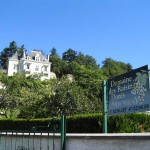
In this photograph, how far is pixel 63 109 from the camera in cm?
2612

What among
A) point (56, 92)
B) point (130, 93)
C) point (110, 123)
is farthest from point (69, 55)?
point (130, 93)

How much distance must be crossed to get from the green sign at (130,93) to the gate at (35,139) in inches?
57.9

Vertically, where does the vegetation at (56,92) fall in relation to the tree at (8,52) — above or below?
below

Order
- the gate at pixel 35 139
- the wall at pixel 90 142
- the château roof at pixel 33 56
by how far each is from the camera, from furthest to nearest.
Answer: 1. the château roof at pixel 33 56
2. the gate at pixel 35 139
3. the wall at pixel 90 142

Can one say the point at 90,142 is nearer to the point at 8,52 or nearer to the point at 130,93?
the point at 130,93

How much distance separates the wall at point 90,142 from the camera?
472cm

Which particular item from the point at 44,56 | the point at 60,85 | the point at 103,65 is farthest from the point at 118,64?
the point at 60,85

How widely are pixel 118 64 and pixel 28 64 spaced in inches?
1354

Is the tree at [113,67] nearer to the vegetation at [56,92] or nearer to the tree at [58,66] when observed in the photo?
the vegetation at [56,92]

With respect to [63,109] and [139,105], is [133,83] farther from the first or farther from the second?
[63,109]

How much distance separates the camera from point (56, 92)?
Result: 2755cm

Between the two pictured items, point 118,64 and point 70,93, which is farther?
point 118,64

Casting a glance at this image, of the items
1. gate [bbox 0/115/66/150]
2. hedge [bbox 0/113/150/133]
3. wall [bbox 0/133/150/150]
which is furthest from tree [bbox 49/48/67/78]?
wall [bbox 0/133/150/150]

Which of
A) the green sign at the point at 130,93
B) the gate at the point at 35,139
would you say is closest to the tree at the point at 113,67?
the green sign at the point at 130,93
